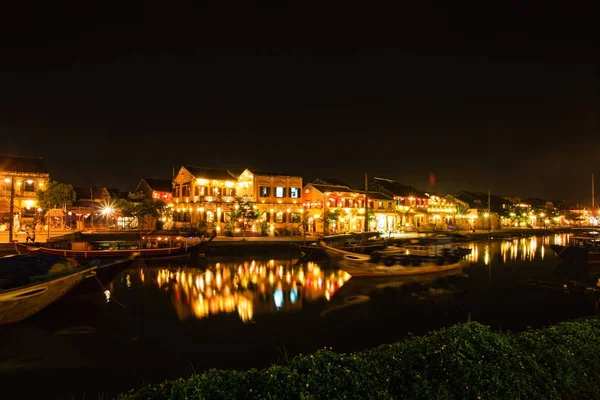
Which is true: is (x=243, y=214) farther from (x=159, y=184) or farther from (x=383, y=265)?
(x=159, y=184)

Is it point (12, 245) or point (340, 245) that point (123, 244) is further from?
point (340, 245)

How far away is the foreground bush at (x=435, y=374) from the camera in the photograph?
442 centimetres

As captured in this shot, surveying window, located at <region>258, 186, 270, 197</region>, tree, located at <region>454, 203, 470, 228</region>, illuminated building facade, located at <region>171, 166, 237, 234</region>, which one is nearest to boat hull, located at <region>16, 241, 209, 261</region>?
illuminated building facade, located at <region>171, 166, 237, 234</region>

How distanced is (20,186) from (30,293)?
37346mm

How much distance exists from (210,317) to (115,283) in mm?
9715

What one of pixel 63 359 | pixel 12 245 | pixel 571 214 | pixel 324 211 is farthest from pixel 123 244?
pixel 571 214

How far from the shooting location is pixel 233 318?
50.7 feet

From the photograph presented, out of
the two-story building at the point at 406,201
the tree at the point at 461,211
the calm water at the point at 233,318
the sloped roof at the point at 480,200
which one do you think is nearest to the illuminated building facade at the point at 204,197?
the calm water at the point at 233,318

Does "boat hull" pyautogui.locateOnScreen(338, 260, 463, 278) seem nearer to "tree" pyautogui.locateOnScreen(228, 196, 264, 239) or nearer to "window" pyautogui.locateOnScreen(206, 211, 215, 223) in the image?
"tree" pyautogui.locateOnScreen(228, 196, 264, 239)

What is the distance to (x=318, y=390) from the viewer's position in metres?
4.46

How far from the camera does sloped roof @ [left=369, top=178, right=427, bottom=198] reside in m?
62.0

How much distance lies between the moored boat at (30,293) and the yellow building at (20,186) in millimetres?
32408

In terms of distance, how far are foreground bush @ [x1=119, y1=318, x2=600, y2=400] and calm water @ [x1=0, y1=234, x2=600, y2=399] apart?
9.34 feet

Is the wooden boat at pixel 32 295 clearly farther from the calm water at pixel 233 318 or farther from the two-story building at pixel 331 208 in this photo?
the two-story building at pixel 331 208
